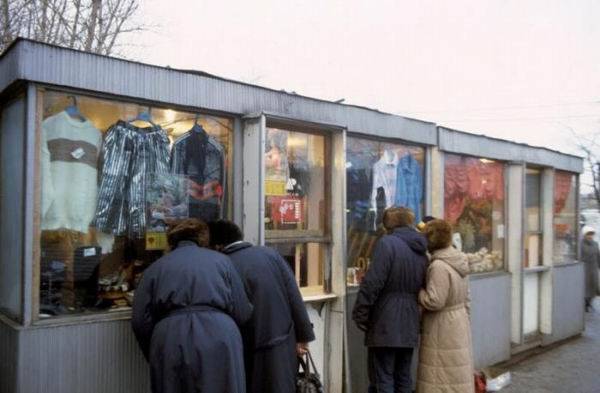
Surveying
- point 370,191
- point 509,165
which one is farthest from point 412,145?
point 509,165

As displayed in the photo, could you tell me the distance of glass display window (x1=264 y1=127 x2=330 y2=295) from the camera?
191 inches

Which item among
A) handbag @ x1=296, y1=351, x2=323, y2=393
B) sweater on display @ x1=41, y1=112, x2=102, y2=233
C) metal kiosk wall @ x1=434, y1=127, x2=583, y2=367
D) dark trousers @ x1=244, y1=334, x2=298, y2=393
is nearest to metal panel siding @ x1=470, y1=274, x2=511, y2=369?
metal kiosk wall @ x1=434, y1=127, x2=583, y2=367

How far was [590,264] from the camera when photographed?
1116 cm

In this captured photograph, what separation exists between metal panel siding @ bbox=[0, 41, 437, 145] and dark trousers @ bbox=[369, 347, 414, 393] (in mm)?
2021

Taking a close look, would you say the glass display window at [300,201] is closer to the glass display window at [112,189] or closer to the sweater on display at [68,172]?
the glass display window at [112,189]

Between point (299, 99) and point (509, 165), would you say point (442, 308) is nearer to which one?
point (299, 99)

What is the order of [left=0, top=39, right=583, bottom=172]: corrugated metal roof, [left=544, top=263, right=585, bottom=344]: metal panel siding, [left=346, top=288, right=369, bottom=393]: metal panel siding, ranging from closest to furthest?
1. [left=0, top=39, right=583, bottom=172]: corrugated metal roof
2. [left=346, top=288, right=369, bottom=393]: metal panel siding
3. [left=544, top=263, right=585, bottom=344]: metal panel siding

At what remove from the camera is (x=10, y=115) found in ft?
12.3

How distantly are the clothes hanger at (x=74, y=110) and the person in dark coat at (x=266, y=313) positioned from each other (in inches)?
44.0

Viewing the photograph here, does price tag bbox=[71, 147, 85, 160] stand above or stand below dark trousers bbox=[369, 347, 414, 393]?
above

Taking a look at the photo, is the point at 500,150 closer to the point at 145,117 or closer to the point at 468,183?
the point at 468,183

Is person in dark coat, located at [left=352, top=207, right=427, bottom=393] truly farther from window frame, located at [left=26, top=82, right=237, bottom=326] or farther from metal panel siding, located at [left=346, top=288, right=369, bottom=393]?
window frame, located at [left=26, top=82, right=237, bottom=326]

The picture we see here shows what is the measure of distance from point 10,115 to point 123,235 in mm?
1077

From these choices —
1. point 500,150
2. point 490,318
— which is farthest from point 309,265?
point 500,150
